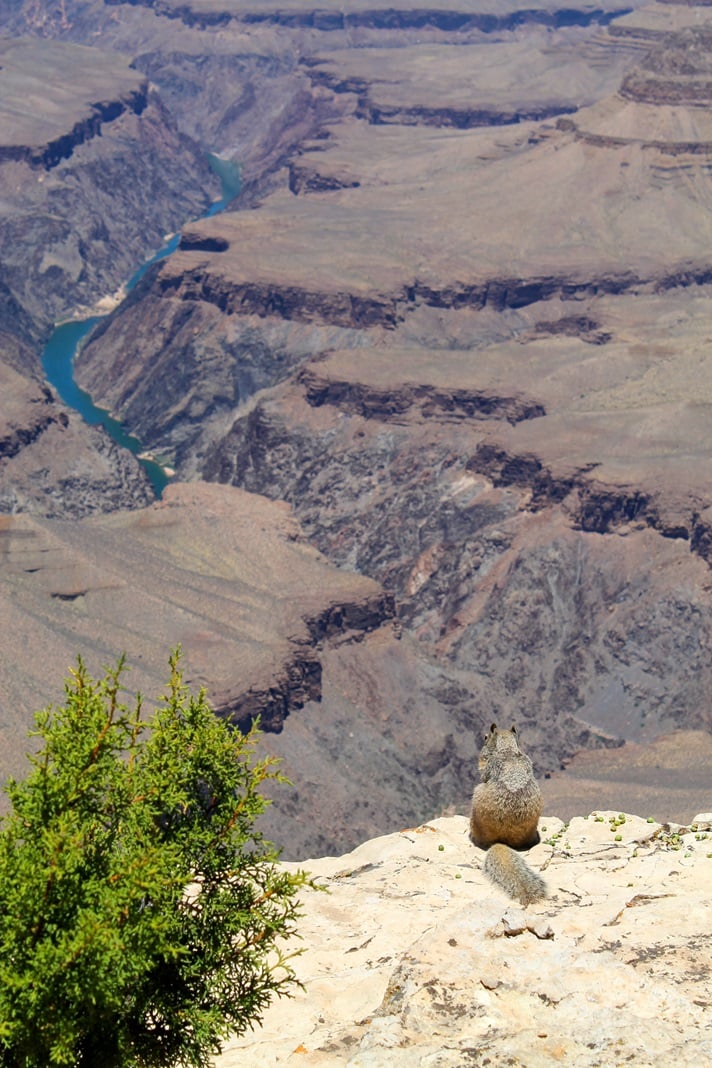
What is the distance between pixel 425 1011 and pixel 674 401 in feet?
322

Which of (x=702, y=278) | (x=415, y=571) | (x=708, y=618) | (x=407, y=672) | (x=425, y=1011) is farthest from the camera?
(x=702, y=278)

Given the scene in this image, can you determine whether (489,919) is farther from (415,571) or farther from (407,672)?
(415,571)

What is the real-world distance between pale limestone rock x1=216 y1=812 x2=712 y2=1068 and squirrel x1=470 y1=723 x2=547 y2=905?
424 millimetres

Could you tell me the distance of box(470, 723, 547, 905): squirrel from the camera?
29.1 metres

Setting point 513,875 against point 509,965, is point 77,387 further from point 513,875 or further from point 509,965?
point 509,965

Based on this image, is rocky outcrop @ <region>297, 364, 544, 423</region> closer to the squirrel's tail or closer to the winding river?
the winding river

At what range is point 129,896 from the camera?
Result: 20797 mm

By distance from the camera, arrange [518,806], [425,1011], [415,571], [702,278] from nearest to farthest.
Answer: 1. [425,1011]
2. [518,806]
3. [415,571]
4. [702,278]

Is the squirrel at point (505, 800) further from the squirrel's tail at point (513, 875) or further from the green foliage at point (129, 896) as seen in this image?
the green foliage at point (129, 896)

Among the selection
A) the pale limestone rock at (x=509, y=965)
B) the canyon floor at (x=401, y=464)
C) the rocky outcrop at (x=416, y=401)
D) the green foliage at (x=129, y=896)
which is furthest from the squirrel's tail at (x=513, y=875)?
the rocky outcrop at (x=416, y=401)

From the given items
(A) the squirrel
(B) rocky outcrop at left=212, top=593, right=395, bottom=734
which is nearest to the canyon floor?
(B) rocky outcrop at left=212, top=593, right=395, bottom=734

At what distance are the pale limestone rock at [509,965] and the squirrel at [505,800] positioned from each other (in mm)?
424

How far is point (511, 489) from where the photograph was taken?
112938mm

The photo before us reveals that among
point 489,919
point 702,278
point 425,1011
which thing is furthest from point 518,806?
point 702,278
